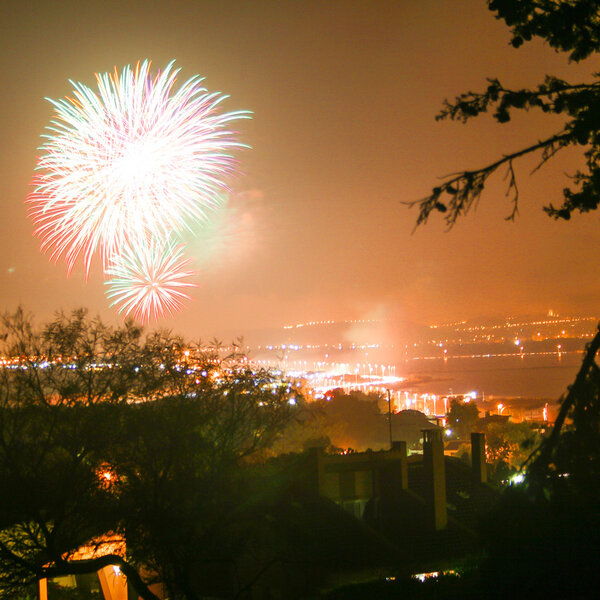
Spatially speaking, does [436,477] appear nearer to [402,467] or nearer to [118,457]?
[402,467]

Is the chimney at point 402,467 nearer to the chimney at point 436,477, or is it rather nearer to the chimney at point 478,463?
the chimney at point 436,477

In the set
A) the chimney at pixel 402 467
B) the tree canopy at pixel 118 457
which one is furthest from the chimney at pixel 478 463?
the tree canopy at pixel 118 457

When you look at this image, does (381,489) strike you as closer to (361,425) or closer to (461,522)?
(461,522)

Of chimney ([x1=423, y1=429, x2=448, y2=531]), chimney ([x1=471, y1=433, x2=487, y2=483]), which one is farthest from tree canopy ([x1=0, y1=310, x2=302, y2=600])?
chimney ([x1=471, y1=433, x2=487, y2=483])

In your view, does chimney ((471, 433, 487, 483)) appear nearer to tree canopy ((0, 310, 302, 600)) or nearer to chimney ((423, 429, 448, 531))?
chimney ((423, 429, 448, 531))

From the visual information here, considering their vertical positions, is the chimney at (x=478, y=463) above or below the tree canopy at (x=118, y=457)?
below

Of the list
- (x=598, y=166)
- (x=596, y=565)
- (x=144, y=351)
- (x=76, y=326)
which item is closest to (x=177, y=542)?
(x=144, y=351)

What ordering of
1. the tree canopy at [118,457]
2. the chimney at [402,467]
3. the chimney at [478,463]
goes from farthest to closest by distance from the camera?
1. the chimney at [478,463]
2. the chimney at [402,467]
3. the tree canopy at [118,457]

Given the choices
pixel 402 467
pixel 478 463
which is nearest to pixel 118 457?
pixel 402 467

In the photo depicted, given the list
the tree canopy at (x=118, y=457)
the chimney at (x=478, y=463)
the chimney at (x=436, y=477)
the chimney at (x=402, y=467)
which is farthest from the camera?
the chimney at (x=478, y=463)
